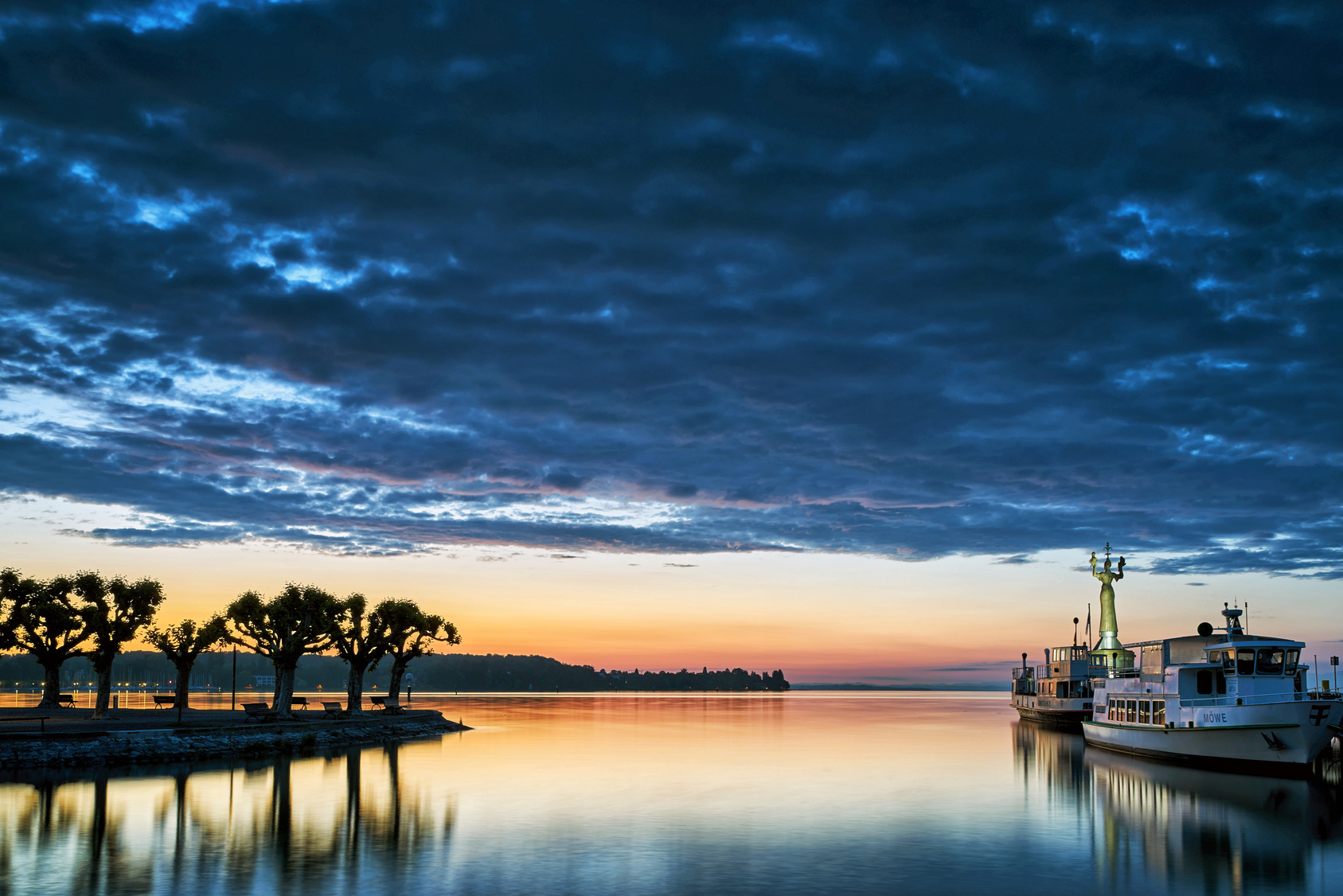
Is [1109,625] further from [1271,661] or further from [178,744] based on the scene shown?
[178,744]

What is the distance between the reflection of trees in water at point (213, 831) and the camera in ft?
90.8

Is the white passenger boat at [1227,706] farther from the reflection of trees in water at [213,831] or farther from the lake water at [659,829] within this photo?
the reflection of trees in water at [213,831]

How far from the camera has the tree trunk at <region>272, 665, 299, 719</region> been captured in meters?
79.5

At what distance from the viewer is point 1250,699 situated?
58500 mm

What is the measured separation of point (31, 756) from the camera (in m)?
53.2

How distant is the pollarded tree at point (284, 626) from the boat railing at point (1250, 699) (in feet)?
219

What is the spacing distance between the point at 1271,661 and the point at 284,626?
7345 centimetres

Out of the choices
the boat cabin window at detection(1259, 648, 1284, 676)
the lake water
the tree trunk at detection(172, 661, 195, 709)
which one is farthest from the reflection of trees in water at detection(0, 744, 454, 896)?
the boat cabin window at detection(1259, 648, 1284, 676)

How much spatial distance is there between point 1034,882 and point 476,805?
26072 millimetres

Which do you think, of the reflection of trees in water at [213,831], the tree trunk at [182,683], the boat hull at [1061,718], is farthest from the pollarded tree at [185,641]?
the boat hull at [1061,718]

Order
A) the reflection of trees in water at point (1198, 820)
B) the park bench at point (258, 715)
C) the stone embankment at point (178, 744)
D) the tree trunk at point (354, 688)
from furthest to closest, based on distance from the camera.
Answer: the tree trunk at point (354, 688)
the park bench at point (258, 715)
the stone embankment at point (178, 744)
the reflection of trees in water at point (1198, 820)

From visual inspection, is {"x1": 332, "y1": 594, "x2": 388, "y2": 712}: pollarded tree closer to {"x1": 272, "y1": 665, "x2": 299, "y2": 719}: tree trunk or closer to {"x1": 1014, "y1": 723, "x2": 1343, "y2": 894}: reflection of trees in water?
{"x1": 272, "y1": 665, "x2": 299, "y2": 719}: tree trunk

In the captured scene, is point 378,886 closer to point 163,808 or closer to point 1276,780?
point 163,808

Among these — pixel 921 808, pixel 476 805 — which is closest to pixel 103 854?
Result: pixel 476 805
